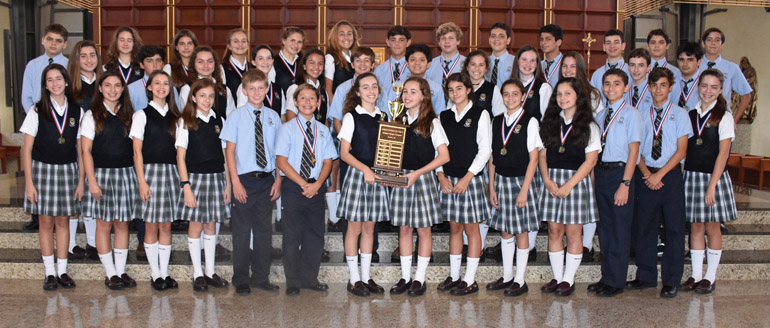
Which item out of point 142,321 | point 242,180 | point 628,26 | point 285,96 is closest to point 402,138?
point 242,180

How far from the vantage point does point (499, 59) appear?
16.6 feet

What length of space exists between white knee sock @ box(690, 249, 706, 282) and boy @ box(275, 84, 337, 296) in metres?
2.48

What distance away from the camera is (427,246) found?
418 centimetres

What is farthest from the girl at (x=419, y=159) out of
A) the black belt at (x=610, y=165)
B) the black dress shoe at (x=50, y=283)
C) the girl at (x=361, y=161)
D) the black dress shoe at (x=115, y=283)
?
the black dress shoe at (x=50, y=283)

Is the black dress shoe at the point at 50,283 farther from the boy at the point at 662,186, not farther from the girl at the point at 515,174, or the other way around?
the boy at the point at 662,186

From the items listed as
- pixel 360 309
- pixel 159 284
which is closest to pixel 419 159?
pixel 360 309

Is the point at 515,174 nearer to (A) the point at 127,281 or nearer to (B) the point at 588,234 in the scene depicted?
(B) the point at 588,234

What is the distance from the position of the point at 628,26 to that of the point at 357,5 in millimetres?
5558

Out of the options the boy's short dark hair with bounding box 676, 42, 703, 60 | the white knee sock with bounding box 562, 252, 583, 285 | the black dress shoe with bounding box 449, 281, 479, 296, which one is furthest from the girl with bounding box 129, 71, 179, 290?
the boy's short dark hair with bounding box 676, 42, 703, 60

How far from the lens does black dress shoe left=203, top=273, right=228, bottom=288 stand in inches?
168

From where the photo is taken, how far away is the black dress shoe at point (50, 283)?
166 inches

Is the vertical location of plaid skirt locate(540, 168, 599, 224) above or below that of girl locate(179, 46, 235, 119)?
below

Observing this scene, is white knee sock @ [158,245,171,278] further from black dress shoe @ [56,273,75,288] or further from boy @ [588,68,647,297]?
boy @ [588,68,647,297]

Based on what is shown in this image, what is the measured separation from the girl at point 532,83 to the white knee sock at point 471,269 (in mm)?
1109
